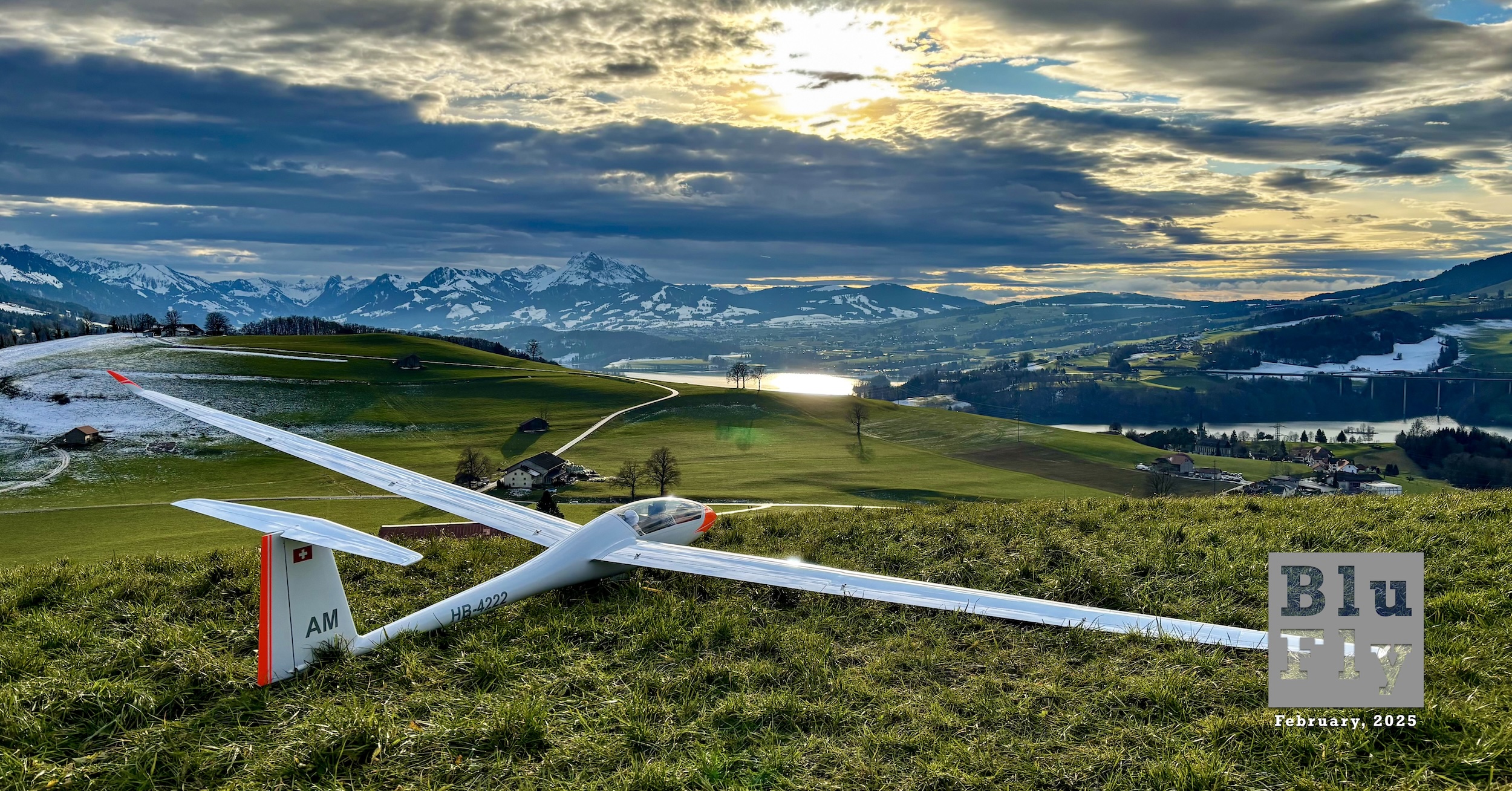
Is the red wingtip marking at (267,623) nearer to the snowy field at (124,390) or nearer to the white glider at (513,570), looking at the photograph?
the white glider at (513,570)

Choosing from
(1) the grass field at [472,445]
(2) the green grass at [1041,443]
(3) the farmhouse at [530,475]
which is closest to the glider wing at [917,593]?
(1) the grass field at [472,445]

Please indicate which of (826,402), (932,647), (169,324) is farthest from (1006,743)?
(169,324)

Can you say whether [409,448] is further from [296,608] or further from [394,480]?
[296,608]

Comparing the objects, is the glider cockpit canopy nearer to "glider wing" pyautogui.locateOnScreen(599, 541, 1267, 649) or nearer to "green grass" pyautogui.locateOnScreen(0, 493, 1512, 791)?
"glider wing" pyautogui.locateOnScreen(599, 541, 1267, 649)

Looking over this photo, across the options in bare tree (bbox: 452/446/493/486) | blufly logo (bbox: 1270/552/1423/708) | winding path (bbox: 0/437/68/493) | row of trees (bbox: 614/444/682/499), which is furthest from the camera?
bare tree (bbox: 452/446/493/486)

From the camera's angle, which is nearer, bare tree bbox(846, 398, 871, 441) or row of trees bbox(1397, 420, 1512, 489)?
row of trees bbox(1397, 420, 1512, 489)

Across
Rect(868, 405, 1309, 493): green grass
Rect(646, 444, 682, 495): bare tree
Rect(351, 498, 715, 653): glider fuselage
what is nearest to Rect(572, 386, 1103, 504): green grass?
Rect(646, 444, 682, 495): bare tree
